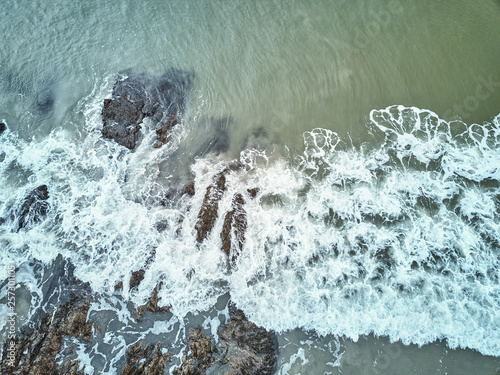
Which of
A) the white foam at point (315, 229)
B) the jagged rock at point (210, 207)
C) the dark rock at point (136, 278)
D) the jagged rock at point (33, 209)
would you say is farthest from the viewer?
the jagged rock at point (33, 209)

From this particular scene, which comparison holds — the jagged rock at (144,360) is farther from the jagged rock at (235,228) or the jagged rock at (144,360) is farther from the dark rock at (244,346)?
the jagged rock at (235,228)

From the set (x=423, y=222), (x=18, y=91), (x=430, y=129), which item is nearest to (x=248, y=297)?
(x=423, y=222)

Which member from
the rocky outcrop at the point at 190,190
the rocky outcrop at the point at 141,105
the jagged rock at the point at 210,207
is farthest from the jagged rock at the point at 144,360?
the rocky outcrop at the point at 141,105

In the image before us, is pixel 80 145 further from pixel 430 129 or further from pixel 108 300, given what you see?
pixel 430 129

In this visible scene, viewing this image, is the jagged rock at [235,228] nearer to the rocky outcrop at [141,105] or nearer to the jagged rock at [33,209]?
the rocky outcrop at [141,105]

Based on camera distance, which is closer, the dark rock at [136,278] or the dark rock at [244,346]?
the dark rock at [244,346]

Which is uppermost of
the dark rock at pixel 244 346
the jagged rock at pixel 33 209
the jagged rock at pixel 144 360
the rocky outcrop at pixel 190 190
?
the jagged rock at pixel 33 209

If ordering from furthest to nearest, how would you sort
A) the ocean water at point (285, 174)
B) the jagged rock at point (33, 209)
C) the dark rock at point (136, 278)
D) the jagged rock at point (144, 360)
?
the jagged rock at point (33, 209), the dark rock at point (136, 278), the ocean water at point (285, 174), the jagged rock at point (144, 360)

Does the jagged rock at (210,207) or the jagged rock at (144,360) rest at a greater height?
the jagged rock at (210,207)
